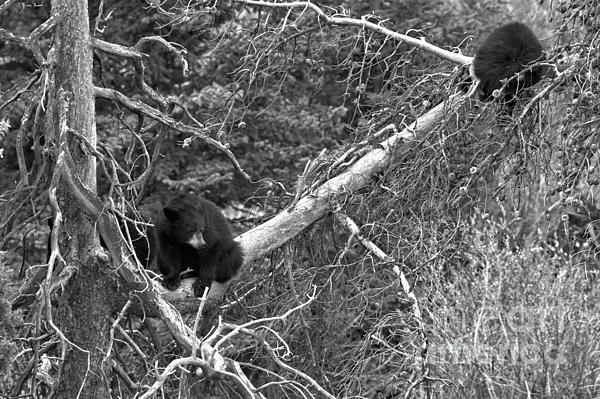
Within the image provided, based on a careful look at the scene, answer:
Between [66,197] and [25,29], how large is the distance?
26.8ft

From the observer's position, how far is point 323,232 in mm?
7457

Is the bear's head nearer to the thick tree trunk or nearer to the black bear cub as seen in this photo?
the black bear cub

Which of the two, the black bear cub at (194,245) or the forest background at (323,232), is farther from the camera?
the black bear cub at (194,245)

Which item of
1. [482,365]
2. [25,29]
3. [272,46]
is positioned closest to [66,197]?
[272,46]

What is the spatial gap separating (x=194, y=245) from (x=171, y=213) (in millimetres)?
283

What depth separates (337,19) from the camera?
7.39m

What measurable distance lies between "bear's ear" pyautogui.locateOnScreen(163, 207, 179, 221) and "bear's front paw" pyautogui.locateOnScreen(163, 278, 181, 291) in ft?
1.44

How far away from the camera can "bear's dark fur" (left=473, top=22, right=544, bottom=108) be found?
24.2ft

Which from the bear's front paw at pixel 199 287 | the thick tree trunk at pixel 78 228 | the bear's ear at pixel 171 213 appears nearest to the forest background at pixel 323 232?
the thick tree trunk at pixel 78 228

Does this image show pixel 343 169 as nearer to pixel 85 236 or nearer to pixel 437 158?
pixel 437 158

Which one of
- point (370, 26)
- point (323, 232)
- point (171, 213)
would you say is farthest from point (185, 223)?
point (370, 26)

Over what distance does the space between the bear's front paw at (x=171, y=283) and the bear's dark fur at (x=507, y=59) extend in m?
2.77

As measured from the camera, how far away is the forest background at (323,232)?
17.6 ft

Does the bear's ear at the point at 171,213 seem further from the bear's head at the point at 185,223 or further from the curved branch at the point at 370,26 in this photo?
the curved branch at the point at 370,26
